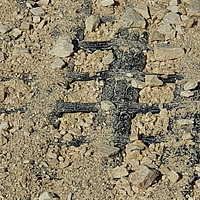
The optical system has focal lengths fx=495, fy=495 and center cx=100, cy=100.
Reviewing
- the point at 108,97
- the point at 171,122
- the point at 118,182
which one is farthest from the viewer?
the point at 108,97

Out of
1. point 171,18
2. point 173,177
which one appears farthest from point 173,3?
point 173,177

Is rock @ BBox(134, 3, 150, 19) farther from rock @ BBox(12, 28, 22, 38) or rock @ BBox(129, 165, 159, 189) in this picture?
rock @ BBox(129, 165, 159, 189)

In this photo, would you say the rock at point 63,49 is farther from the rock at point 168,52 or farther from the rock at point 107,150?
the rock at point 107,150

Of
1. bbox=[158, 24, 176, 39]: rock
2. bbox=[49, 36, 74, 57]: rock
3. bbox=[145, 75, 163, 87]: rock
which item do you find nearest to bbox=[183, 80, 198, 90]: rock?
bbox=[145, 75, 163, 87]: rock

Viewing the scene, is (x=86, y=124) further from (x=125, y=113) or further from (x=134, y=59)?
(x=134, y=59)

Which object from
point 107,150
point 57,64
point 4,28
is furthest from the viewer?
point 4,28

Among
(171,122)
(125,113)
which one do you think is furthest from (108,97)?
(171,122)

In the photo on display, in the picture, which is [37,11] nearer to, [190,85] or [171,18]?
[171,18]
